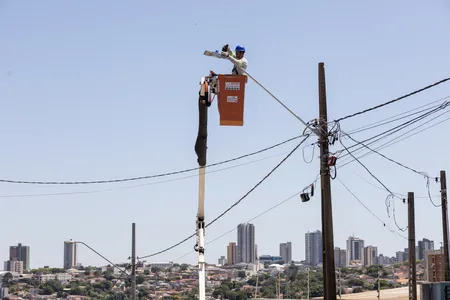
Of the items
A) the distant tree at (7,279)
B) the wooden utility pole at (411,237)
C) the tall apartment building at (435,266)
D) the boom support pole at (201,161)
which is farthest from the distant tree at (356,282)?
the boom support pole at (201,161)

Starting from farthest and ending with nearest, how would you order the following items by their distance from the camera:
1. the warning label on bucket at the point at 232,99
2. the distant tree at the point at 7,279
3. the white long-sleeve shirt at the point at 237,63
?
the distant tree at the point at 7,279 → the white long-sleeve shirt at the point at 237,63 → the warning label on bucket at the point at 232,99

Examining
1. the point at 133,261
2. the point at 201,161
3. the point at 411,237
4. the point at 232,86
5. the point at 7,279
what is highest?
the point at 232,86

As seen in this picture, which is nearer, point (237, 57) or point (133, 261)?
point (237, 57)

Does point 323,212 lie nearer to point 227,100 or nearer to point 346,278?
point 227,100

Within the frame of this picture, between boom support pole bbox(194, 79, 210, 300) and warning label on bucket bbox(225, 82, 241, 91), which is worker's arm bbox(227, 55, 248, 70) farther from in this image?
boom support pole bbox(194, 79, 210, 300)

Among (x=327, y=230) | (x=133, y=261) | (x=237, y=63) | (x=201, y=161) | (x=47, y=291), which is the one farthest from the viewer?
(x=47, y=291)

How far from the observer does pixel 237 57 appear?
20.1 meters

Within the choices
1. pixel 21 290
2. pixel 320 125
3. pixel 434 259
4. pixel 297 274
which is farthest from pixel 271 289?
pixel 320 125

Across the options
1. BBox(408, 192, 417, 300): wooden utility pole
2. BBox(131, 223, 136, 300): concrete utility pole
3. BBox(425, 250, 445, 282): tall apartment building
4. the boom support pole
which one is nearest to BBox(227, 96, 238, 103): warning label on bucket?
the boom support pole

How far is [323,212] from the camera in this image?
25.9 meters

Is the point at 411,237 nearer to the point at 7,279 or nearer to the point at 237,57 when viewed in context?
the point at 237,57

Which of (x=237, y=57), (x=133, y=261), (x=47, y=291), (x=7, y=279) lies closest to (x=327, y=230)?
(x=237, y=57)

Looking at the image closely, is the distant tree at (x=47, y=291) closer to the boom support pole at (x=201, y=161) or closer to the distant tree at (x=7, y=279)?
the distant tree at (x=7, y=279)

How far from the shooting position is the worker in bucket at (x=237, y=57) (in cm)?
1977
